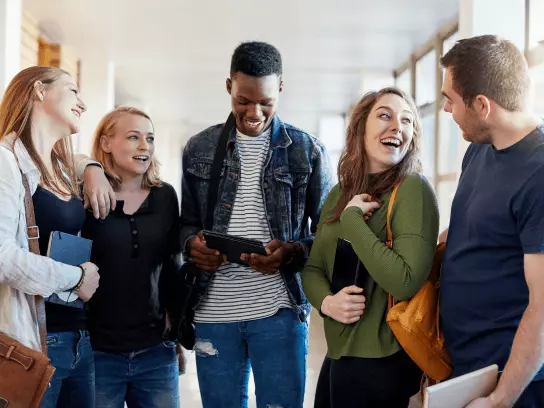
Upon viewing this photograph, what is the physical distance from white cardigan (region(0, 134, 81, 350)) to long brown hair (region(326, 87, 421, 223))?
816 millimetres

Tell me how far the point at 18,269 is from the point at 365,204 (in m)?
0.95

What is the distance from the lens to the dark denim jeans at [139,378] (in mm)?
2111

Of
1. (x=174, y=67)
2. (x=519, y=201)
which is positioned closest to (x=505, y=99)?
(x=519, y=201)

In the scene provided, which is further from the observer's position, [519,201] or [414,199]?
[414,199]

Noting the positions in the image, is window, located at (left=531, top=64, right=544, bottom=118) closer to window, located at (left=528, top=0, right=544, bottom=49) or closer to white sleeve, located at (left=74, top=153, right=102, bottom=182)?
window, located at (left=528, top=0, right=544, bottom=49)

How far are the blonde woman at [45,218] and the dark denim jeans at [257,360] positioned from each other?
1.21 feet

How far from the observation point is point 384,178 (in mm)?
1835

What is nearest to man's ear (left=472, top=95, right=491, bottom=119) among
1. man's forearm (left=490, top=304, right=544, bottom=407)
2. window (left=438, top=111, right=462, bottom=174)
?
man's forearm (left=490, top=304, right=544, bottom=407)

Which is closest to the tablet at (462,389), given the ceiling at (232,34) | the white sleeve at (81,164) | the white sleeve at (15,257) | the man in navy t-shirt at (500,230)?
the man in navy t-shirt at (500,230)

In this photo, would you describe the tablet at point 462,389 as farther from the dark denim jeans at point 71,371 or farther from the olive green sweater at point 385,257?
the dark denim jeans at point 71,371

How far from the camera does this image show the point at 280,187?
6.97 feet

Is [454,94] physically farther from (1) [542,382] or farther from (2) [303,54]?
(2) [303,54]

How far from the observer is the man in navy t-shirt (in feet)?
4.66

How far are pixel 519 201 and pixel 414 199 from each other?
32 centimetres
